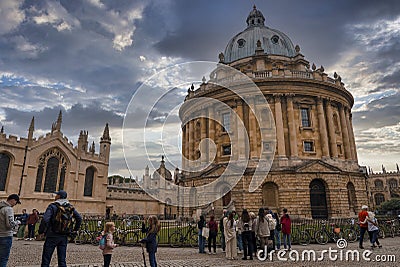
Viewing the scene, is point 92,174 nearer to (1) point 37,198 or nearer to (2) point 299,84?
(1) point 37,198

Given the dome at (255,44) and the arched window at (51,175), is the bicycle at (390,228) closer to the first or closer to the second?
the dome at (255,44)

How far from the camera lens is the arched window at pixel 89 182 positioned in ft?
140

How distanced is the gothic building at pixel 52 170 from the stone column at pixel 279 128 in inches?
1087

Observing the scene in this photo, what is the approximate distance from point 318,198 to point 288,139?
7061 mm

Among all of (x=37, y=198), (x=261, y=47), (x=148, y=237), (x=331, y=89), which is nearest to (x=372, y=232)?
(x=148, y=237)

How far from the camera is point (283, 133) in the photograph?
3266cm

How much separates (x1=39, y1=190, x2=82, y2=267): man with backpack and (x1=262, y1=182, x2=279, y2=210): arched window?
85.5ft

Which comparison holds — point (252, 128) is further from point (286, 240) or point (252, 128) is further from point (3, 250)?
point (3, 250)

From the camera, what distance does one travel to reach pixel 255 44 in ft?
136

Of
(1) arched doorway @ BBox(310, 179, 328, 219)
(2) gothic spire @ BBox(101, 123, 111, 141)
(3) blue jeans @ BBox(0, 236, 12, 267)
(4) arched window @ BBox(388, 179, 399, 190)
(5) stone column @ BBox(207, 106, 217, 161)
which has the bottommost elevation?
(3) blue jeans @ BBox(0, 236, 12, 267)

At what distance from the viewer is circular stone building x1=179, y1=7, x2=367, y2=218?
2966 cm

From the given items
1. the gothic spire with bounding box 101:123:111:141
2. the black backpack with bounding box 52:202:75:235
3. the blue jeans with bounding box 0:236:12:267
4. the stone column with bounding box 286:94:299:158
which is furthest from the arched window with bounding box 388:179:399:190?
the blue jeans with bounding box 0:236:12:267

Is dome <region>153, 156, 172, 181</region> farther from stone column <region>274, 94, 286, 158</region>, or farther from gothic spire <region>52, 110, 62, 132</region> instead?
stone column <region>274, 94, 286, 158</region>

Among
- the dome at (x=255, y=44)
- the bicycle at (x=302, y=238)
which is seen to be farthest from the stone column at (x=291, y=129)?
the bicycle at (x=302, y=238)
